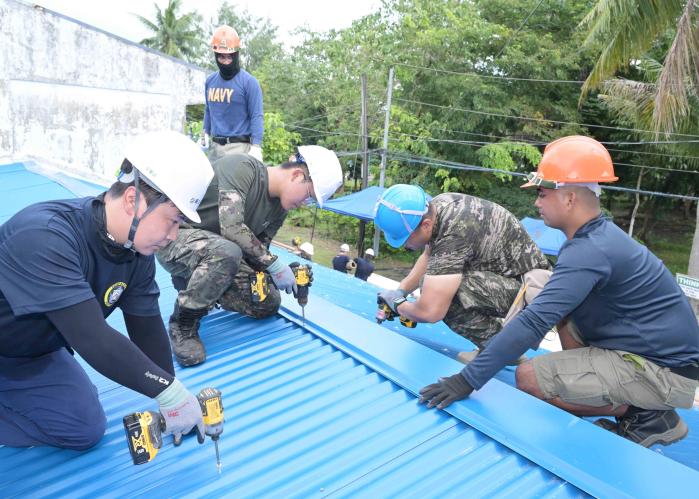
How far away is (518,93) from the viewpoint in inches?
712

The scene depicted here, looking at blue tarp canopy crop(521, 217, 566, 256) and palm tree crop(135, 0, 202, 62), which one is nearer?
blue tarp canopy crop(521, 217, 566, 256)

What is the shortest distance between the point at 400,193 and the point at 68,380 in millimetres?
2104

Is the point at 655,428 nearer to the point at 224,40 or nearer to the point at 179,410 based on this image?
the point at 179,410

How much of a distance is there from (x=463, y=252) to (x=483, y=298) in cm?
41

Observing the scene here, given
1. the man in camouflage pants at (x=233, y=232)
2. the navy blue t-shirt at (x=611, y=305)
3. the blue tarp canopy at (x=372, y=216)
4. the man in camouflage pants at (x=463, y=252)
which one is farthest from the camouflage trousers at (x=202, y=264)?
the blue tarp canopy at (x=372, y=216)

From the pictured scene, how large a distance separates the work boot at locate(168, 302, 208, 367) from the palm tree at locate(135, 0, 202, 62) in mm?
38599

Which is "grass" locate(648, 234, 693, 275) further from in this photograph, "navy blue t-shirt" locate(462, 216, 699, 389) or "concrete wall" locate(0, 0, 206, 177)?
"navy blue t-shirt" locate(462, 216, 699, 389)

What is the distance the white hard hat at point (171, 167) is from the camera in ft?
6.50

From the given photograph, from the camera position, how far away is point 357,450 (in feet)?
7.59

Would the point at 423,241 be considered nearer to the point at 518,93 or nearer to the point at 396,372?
the point at 396,372

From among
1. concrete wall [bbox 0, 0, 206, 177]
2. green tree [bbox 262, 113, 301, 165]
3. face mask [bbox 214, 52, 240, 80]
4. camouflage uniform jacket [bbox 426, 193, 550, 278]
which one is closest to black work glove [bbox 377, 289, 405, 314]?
camouflage uniform jacket [bbox 426, 193, 550, 278]

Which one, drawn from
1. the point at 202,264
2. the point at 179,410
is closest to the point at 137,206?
the point at 179,410

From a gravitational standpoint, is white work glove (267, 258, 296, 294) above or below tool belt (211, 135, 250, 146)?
below

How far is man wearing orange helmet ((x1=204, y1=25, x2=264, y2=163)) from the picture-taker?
5.33 metres
